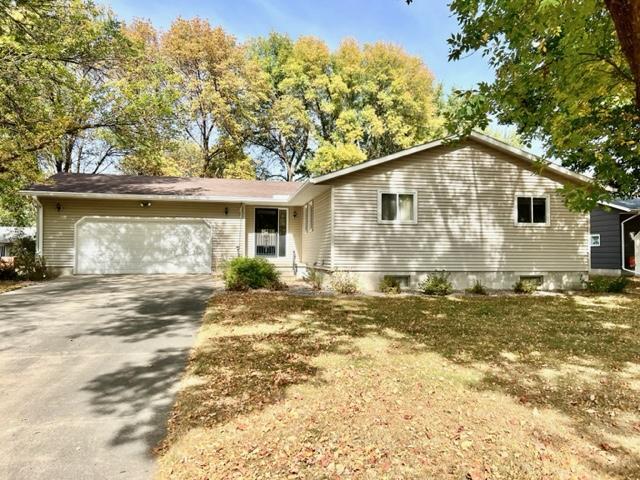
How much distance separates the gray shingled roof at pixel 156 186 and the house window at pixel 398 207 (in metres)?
5.53

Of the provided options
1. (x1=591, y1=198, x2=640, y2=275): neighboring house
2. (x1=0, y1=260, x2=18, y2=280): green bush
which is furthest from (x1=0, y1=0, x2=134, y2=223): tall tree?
(x1=591, y1=198, x2=640, y2=275): neighboring house

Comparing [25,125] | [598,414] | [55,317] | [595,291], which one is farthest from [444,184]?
[25,125]

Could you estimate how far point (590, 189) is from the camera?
913cm

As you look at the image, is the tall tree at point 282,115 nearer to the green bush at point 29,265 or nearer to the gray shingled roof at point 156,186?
the gray shingled roof at point 156,186

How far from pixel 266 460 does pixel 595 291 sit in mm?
13026

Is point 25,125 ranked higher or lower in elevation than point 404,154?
higher

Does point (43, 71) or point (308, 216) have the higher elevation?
point (43, 71)

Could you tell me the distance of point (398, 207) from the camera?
12.3 m

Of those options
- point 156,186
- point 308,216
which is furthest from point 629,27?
point 156,186

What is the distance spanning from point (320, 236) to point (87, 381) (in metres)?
9.57

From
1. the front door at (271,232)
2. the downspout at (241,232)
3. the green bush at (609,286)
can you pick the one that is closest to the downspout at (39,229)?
the downspout at (241,232)

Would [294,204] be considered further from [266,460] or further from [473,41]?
[266,460]

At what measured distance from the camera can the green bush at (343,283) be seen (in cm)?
1120

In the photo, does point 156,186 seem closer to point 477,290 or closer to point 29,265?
point 29,265
